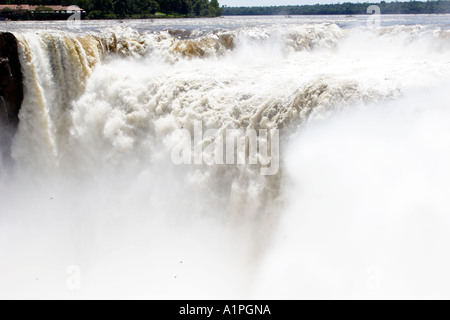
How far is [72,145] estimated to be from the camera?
860 cm

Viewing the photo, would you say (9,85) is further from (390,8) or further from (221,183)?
(390,8)

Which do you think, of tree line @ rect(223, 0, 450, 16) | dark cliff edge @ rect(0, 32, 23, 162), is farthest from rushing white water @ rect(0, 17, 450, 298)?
tree line @ rect(223, 0, 450, 16)

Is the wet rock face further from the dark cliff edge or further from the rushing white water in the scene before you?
the rushing white water

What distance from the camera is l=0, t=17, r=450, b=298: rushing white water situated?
583cm

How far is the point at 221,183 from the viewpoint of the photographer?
7.33 metres

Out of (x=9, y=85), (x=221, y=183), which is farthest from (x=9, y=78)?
(x=221, y=183)

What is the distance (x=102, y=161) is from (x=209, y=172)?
94.8 inches

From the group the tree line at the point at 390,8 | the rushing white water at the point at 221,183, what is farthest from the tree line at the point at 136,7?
the rushing white water at the point at 221,183

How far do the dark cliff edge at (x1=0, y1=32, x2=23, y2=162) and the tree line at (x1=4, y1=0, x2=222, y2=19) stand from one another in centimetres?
2181

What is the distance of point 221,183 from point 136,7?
27.8 meters

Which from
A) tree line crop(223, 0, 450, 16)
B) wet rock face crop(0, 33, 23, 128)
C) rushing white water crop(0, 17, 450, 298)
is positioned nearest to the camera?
rushing white water crop(0, 17, 450, 298)

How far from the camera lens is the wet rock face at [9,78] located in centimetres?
802

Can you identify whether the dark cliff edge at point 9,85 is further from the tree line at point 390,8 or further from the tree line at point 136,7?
the tree line at point 390,8
